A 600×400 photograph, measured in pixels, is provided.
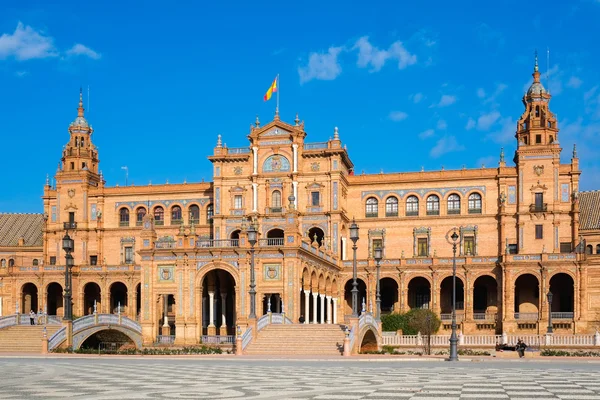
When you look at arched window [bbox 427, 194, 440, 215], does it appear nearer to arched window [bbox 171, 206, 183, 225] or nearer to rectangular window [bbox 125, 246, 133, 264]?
arched window [bbox 171, 206, 183, 225]

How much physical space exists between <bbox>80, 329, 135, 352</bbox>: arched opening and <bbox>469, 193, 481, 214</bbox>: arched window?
32483mm

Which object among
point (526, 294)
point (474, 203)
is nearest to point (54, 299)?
point (474, 203)

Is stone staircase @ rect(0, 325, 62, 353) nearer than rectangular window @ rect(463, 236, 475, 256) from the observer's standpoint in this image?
Yes

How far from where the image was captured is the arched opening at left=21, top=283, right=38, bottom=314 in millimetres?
79250

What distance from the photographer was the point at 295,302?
54.3 meters

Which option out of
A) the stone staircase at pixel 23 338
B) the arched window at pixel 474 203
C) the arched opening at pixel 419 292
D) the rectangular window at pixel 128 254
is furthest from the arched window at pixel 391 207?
the stone staircase at pixel 23 338

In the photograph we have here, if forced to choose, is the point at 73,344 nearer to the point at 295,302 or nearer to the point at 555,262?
the point at 295,302

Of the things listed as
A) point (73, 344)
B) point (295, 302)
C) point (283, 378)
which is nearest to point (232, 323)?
point (295, 302)

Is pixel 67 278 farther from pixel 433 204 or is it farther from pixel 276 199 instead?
pixel 433 204

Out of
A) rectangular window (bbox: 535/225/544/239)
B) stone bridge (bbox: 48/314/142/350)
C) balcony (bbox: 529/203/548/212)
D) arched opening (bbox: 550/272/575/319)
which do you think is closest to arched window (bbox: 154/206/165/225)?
stone bridge (bbox: 48/314/142/350)

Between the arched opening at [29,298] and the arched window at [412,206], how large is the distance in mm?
36324

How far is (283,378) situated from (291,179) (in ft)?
162

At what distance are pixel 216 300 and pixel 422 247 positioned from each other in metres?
22.1

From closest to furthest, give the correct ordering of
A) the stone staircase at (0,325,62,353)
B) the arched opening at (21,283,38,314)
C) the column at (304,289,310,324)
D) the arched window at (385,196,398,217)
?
the stone staircase at (0,325,62,353)
the column at (304,289,310,324)
the arched window at (385,196,398,217)
the arched opening at (21,283,38,314)
